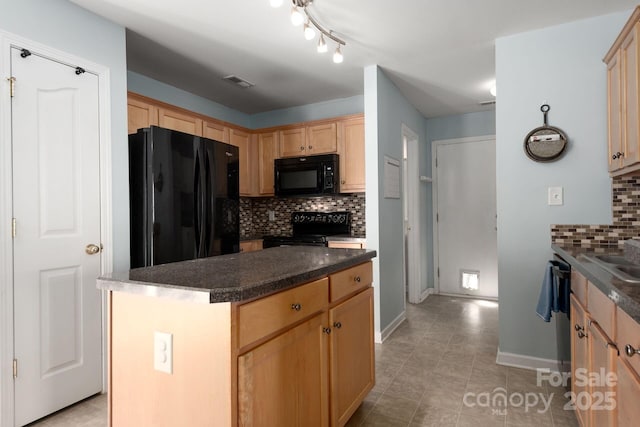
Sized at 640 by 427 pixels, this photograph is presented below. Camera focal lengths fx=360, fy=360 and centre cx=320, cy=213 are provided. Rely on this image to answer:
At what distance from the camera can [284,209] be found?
473 cm

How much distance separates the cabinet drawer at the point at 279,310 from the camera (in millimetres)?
1135

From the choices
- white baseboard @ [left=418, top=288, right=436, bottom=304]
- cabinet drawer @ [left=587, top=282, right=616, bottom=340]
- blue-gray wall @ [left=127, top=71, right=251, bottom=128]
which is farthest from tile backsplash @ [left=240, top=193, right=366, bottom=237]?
cabinet drawer @ [left=587, top=282, right=616, bottom=340]

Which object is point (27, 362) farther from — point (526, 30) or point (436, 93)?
point (436, 93)

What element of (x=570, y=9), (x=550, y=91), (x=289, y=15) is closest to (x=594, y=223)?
(x=550, y=91)

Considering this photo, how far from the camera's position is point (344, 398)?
1.75 meters

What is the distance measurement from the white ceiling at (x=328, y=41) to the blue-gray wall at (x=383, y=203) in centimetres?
24

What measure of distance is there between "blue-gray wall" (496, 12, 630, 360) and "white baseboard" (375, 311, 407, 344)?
38.2 inches

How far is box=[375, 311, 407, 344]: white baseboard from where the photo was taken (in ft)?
10.4

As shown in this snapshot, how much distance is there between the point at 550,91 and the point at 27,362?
3.69 metres

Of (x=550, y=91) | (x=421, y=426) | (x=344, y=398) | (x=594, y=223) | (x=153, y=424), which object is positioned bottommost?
(x=421, y=426)

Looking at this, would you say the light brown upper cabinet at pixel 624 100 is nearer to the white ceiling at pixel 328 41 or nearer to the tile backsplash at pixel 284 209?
the white ceiling at pixel 328 41

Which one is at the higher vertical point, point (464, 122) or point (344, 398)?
point (464, 122)

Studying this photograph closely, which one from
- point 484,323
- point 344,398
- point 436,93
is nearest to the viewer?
point 344,398

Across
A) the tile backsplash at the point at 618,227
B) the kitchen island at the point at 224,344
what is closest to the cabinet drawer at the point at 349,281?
the kitchen island at the point at 224,344
